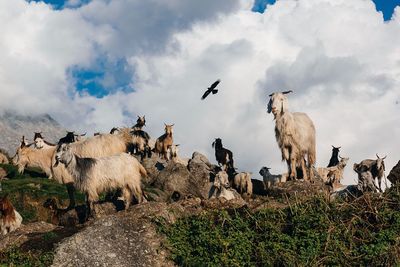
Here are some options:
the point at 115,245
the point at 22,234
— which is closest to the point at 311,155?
the point at 115,245

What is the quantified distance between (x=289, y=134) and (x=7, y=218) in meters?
11.1

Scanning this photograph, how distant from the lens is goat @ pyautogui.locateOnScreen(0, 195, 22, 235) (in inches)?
714

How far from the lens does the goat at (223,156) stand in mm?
34719

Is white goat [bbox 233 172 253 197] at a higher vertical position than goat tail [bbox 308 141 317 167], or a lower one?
lower

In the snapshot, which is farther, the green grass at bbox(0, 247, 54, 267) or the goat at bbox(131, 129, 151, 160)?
the goat at bbox(131, 129, 151, 160)

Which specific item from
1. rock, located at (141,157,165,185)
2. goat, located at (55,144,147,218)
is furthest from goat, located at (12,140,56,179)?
goat, located at (55,144,147,218)

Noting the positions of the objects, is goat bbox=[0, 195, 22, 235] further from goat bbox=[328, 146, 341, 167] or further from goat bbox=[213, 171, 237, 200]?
goat bbox=[328, 146, 341, 167]

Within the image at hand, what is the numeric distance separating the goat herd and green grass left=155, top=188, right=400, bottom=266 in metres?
1.41

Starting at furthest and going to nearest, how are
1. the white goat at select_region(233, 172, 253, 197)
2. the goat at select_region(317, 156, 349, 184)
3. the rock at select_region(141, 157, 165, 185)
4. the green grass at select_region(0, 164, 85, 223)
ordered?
the goat at select_region(317, 156, 349, 184) → the rock at select_region(141, 157, 165, 185) → the white goat at select_region(233, 172, 253, 197) → the green grass at select_region(0, 164, 85, 223)

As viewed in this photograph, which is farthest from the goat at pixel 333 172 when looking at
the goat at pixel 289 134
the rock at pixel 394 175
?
the rock at pixel 394 175

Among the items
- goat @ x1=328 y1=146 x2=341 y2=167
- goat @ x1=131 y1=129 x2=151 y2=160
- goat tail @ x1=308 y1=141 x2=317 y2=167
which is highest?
goat @ x1=131 y1=129 x2=151 y2=160

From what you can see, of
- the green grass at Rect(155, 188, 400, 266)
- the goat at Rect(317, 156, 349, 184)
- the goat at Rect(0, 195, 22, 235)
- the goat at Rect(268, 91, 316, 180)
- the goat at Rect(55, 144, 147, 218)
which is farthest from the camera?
the goat at Rect(317, 156, 349, 184)

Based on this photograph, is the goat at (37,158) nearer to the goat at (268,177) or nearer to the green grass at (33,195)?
the green grass at (33,195)

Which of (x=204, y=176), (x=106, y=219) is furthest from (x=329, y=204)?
(x=204, y=176)
